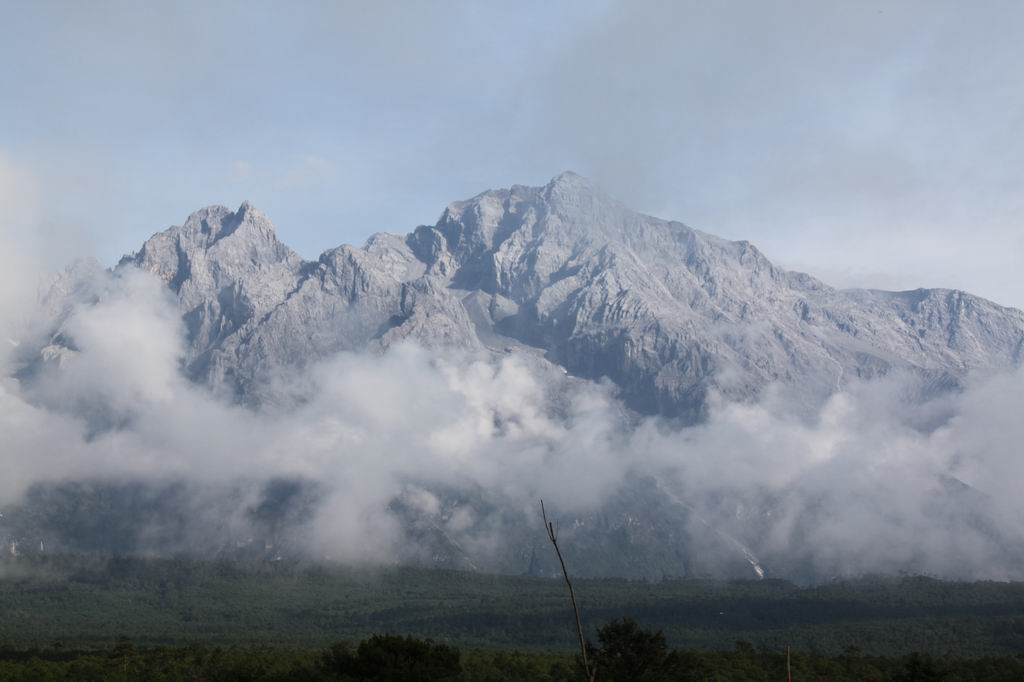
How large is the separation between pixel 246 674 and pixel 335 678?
→ 26.1 metres

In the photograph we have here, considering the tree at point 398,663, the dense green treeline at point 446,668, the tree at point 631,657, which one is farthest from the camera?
the tree at point 631,657

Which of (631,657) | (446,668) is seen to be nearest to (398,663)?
(446,668)

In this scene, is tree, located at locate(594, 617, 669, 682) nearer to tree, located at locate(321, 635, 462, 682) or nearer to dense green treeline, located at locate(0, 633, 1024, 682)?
dense green treeline, located at locate(0, 633, 1024, 682)

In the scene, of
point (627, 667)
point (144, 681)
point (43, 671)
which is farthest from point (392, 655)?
point (43, 671)

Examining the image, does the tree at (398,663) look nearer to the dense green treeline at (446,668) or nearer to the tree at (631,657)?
the dense green treeline at (446,668)

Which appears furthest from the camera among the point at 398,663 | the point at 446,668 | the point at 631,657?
the point at 631,657

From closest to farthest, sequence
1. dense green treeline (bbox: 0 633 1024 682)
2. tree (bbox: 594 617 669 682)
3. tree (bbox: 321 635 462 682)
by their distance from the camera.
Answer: tree (bbox: 321 635 462 682)
dense green treeline (bbox: 0 633 1024 682)
tree (bbox: 594 617 669 682)

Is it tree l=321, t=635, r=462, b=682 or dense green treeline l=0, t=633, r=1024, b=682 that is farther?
dense green treeline l=0, t=633, r=1024, b=682

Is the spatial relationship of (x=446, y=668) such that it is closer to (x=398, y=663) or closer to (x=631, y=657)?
(x=398, y=663)

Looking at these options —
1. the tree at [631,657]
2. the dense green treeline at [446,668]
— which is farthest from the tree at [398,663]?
the tree at [631,657]

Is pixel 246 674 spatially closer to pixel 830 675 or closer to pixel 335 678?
pixel 335 678

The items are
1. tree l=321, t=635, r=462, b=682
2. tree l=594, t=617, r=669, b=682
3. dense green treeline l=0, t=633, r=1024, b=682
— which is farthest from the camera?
tree l=594, t=617, r=669, b=682

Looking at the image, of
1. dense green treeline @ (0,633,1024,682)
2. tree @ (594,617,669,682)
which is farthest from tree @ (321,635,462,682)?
tree @ (594,617,669,682)

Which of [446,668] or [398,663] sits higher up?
[398,663]
